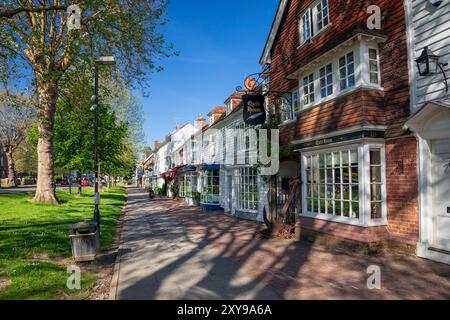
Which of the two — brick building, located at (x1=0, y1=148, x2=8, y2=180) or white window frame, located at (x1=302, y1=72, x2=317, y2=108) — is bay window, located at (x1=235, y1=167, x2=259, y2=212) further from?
brick building, located at (x1=0, y1=148, x2=8, y2=180)

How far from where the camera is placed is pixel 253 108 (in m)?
13.9

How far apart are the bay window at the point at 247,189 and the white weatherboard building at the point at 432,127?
395 inches

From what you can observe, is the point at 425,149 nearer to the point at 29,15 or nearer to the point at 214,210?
the point at 214,210

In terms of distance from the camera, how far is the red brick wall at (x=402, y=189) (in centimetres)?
843

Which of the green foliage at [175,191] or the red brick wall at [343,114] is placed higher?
the red brick wall at [343,114]

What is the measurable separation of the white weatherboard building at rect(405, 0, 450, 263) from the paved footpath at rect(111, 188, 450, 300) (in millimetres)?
678

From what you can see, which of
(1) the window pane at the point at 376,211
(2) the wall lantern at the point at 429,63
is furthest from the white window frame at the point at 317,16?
(1) the window pane at the point at 376,211

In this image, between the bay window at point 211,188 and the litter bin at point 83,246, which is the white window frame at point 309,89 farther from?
the bay window at point 211,188

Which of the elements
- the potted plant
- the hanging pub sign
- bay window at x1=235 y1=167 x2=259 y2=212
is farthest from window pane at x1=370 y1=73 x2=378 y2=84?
the potted plant

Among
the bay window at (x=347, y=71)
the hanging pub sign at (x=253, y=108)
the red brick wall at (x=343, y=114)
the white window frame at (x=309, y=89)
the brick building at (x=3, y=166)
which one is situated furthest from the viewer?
the brick building at (x=3, y=166)

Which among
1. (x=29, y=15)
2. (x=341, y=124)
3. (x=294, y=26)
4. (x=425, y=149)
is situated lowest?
(x=425, y=149)

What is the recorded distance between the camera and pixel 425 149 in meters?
8.13
